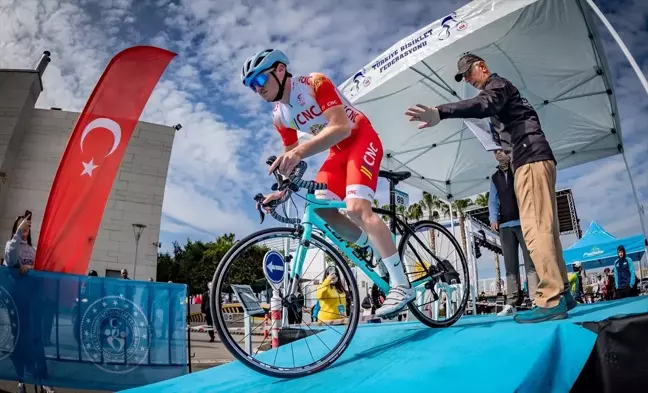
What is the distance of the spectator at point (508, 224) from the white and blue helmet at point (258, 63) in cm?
303

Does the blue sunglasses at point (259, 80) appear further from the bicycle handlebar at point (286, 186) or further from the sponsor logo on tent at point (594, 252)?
the sponsor logo on tent at point (594, 252)

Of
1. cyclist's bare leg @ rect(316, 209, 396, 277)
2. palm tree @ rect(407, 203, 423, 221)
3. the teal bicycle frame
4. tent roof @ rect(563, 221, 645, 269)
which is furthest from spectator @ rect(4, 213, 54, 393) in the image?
palm tree @ rect(407, 203, 423, 221)

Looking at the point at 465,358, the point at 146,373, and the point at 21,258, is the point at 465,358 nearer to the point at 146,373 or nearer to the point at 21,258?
the point at 146,373

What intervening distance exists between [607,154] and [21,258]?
10985 mm

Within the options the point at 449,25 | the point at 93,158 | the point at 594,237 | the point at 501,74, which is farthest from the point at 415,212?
the point at 93,158

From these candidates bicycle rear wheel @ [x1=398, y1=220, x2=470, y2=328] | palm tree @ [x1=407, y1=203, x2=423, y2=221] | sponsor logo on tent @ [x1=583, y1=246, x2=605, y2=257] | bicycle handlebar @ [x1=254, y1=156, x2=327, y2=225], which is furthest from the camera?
palm tree @ [x1=407, y1=203, x2=423, y2=221]

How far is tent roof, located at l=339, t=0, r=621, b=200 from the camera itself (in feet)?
22.4

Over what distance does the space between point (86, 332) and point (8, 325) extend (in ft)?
2.88

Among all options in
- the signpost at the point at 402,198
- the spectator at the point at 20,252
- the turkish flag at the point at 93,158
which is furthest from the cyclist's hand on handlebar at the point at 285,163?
the turkish flag at the point at 93,158

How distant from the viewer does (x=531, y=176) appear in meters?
2.62

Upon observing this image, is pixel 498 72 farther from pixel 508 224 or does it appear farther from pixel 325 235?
pixel 325 235

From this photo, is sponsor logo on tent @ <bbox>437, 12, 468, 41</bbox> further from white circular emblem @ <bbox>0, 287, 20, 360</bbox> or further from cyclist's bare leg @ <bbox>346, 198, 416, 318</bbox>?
white circular emblem @ <bbox>0, 287, 20, 360</bbox>

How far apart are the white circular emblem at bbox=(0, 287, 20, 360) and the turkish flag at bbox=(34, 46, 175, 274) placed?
2.01 feet

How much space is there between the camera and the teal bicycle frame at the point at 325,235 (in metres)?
2.43
